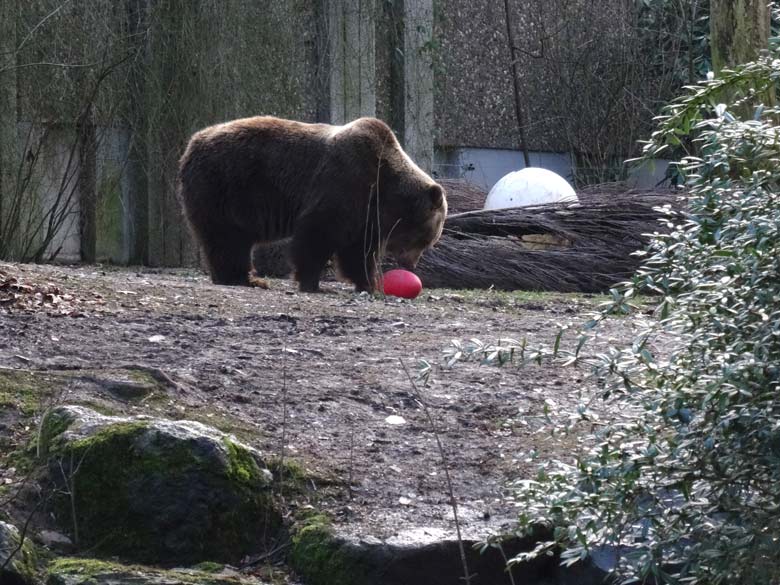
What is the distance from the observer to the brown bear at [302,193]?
30.3ft

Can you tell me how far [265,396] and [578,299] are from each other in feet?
17.7

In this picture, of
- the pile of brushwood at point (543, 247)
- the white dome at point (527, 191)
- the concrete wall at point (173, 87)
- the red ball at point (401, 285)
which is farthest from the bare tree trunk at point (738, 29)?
the concrete wall at point (173, 87)

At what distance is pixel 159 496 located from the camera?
12.5 feet

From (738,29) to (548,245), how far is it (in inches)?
156

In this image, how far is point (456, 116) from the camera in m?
14.8

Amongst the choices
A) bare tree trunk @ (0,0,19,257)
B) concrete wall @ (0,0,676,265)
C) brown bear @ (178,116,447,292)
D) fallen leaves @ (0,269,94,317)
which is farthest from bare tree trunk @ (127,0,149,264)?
fallen leaves @ (0,269,94,317)

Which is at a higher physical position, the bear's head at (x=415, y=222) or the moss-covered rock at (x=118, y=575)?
the bear's head at (x=415, y=222)

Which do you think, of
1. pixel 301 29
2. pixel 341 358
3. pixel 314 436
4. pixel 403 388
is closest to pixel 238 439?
pixel 314 436

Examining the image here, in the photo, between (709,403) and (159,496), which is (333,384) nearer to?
(159,496)

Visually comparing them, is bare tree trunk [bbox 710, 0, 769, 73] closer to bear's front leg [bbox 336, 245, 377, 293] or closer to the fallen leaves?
bear's front leg [bbox 336, 245, 377, 293]

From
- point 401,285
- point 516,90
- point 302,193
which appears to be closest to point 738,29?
point 401,285

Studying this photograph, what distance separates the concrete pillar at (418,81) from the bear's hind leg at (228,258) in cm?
426

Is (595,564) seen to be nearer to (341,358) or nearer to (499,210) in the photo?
(341,358)

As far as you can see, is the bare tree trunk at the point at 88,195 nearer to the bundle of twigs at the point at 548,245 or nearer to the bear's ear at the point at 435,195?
the bundle of twigs at the point at 548,245
